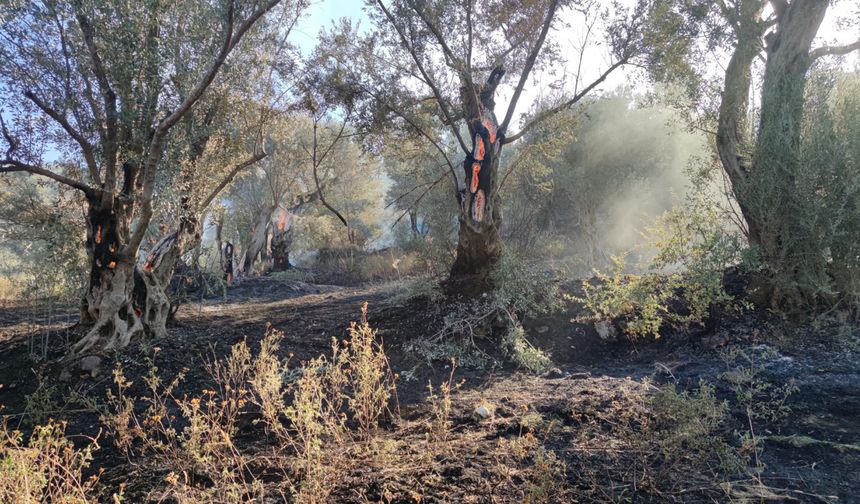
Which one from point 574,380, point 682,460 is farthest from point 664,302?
point 682,460

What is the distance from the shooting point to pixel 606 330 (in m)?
5.30

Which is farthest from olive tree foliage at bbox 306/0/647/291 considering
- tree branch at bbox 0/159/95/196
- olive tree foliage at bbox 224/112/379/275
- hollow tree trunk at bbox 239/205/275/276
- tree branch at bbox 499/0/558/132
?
hollow tree trunk at bbox 239/205/275/276

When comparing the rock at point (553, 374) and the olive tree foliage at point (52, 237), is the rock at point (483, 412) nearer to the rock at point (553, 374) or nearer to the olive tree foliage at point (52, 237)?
the rock at point (553, 374)

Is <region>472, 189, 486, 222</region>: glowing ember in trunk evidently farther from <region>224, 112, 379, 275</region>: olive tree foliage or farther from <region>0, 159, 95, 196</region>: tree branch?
<region>224, 112, 379, 275</region>: olive tree foliage

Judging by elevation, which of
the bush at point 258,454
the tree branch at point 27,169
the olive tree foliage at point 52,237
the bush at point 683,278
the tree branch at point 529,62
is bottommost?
the bush at point 258,454

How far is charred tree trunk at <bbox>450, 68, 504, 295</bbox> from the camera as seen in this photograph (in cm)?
662

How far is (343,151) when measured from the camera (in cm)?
1719

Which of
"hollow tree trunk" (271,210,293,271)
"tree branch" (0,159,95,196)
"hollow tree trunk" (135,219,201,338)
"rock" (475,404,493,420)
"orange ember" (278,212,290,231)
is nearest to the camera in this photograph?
"rock" (475,404,493,420)

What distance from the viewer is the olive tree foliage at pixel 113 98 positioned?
466cm

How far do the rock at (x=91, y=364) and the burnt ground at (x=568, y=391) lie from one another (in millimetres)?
83

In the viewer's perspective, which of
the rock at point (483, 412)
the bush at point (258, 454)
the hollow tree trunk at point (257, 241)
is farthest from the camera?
the hollow tree trunk at point (257, 241)

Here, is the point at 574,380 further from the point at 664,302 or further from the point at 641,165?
the point at 641,165

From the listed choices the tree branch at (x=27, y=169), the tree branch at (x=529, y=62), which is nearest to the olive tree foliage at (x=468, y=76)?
the tree branch at (x=529, y=62)

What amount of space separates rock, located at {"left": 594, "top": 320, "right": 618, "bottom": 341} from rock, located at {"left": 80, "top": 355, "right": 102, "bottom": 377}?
17.3ft
